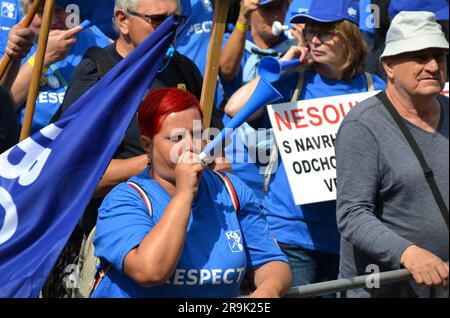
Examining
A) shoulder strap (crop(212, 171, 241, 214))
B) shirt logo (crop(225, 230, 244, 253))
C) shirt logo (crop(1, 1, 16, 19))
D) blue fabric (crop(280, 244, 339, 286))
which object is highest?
shirt logo (crop(1, 1, 16, 19))

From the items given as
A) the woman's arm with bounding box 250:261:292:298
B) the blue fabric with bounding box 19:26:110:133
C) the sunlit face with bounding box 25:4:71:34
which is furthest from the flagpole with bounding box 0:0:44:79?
the woman's arm with bounding box 250:261:292:298

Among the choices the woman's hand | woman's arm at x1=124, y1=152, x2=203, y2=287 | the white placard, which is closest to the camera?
woman's arm at x1=124, y1=152, x2=203, y2=287

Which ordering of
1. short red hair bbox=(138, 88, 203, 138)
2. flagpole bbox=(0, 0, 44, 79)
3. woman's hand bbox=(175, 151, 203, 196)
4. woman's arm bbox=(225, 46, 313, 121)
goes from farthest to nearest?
woman's arm bbox=(225, 46, 313, 121) → flagpole bbox=(0, 0, 44, 79) → short red hair bbox=(138, 88, 203, 138) → woman's hand bbox=(175, 151, 203, 196)

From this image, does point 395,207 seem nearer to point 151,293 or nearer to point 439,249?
point 439,249

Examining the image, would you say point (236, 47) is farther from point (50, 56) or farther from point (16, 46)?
point (16, 46)

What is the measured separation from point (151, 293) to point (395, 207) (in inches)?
58.1

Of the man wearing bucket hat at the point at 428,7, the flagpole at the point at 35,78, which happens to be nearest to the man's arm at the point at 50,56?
the flagpole at the point at 35,78

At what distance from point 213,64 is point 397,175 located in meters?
1.04

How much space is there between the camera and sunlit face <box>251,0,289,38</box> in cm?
653

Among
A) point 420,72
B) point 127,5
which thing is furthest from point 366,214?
point 127,5

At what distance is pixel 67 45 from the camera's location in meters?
5.55

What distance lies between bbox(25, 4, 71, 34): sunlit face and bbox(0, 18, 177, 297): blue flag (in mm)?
1244

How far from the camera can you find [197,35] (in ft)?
22.0

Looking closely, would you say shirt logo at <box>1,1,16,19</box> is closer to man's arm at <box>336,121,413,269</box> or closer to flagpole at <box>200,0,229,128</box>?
flagpole at <box>200,0,229,128</box>
